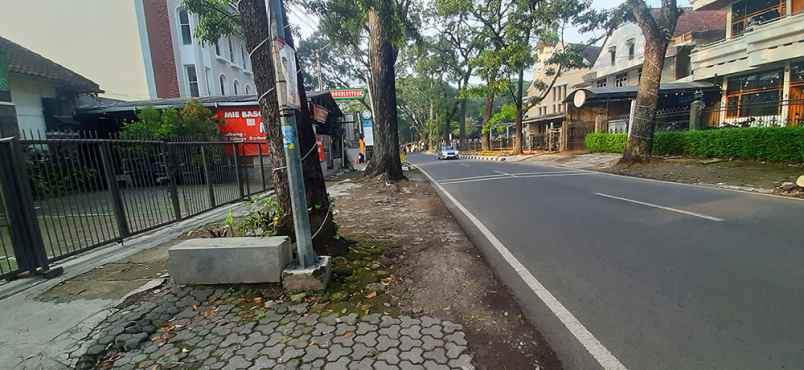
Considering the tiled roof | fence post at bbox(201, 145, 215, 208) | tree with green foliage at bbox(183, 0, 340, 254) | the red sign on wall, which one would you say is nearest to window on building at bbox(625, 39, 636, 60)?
the red sign on wall

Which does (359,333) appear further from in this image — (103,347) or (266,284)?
(103,347)

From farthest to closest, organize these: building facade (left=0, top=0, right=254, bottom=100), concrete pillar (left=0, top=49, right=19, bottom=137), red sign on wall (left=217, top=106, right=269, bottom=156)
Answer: building facade (left=0, top=0, right=254, bottom=100), red sign on wall (left=217, top=106, right=269, bottom=156), concrete pillar (left=0, top=49, right=19, bottom=137)

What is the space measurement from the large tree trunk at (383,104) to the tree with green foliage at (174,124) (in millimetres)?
6606

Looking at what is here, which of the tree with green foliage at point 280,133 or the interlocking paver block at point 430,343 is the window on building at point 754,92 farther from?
the interlocking paver block at point 430,343

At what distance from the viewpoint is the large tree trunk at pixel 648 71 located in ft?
40.8

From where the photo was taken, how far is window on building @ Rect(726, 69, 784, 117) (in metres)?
17.4

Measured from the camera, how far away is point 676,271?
→ 359 centimetres

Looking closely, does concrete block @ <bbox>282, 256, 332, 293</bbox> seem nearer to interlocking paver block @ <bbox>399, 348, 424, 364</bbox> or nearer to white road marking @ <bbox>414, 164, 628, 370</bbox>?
interlocking paver block @ <bbox>399, 348, 424, 364</bbox>

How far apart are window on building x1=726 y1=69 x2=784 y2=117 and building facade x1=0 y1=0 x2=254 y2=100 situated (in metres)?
29.4

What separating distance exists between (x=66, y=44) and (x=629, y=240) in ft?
91.9

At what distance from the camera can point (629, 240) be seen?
4648 millimetres

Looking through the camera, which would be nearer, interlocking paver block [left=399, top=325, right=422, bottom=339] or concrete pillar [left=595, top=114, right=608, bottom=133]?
interlocking paver block [left=399, top=325, right=422, bottom=339]

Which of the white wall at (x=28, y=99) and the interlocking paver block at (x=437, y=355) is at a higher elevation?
the white wall at (x=28, y=99)

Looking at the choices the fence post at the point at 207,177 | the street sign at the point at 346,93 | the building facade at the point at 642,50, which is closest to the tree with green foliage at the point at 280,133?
the fence post at the point at 207,177
